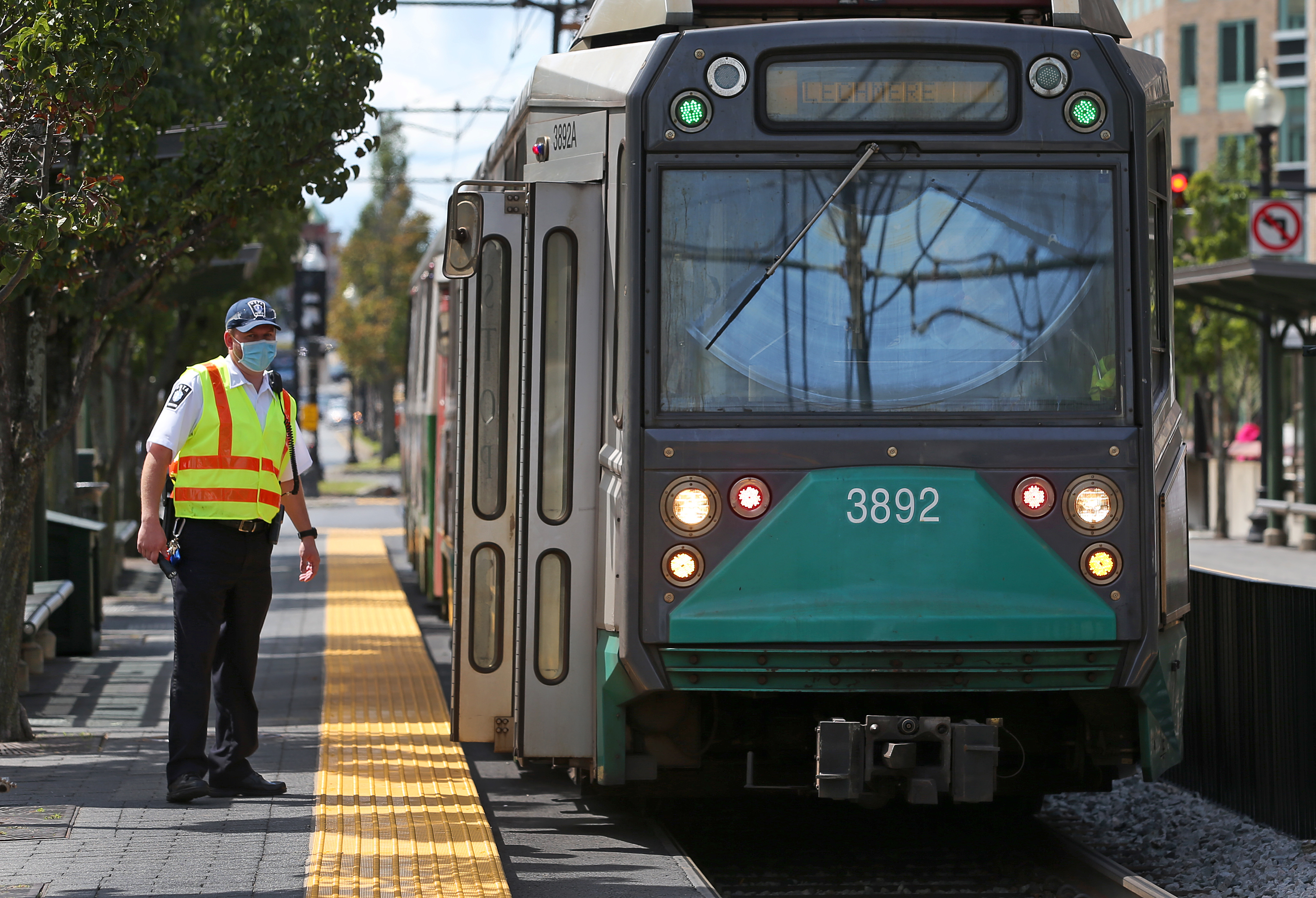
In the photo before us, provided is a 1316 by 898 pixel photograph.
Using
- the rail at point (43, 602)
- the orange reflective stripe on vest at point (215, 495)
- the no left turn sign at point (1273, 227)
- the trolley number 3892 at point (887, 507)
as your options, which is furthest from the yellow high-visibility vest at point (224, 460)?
the no left turn sign at point (1273, 227)

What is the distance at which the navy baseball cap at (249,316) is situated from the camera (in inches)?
282

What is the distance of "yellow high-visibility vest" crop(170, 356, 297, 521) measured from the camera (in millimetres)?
7082

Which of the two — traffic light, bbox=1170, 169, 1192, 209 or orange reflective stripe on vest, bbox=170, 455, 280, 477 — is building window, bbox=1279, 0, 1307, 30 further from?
orange reflective stripe on vest, bbox=170, 455, 280, 477

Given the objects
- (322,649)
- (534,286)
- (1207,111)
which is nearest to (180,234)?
(322,649)

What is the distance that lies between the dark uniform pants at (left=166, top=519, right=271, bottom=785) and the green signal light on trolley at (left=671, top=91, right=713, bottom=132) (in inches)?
95.3

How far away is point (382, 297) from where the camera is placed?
5906 centimetres

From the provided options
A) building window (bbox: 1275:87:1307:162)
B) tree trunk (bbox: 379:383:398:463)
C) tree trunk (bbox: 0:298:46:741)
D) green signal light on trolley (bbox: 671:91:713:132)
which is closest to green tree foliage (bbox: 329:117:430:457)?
tree trunk (bbox: 379:383:398:463)

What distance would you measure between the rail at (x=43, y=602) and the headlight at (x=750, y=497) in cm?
512

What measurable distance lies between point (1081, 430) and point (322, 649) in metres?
7.77

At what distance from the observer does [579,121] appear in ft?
21.8

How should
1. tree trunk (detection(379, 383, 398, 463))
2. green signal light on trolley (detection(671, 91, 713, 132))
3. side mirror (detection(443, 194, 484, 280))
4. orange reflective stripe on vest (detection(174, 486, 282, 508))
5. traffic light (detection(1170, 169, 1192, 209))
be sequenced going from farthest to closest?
tree trunk (detection(379, 383, 398, 463)) < traffic light (detection(1170, 169, 1192, 209)) < orange reflective stripe on vest (detection(174, 486, 282, 508)) < side mirror (detection(443, 194, 484, 280)) < green signal light on trolley (detection(671, 91, 713, 132))

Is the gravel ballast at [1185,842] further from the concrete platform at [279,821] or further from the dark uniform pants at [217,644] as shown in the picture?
the dark uniform pants at [217,644]

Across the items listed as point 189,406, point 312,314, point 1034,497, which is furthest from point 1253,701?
point 312,314

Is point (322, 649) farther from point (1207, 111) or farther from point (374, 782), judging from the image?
point (1207, 111)
